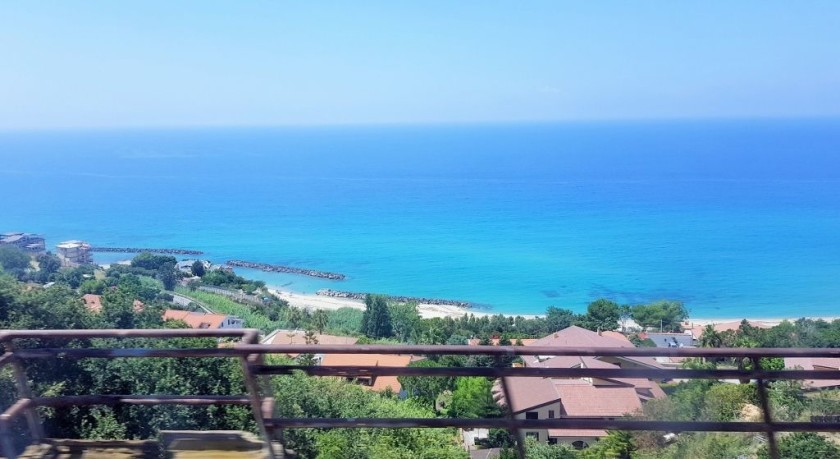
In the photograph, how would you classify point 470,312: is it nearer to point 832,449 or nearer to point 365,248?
point 365,248

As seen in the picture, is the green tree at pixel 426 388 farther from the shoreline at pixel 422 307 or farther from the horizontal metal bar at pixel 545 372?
the shoreline at pixel 422 307

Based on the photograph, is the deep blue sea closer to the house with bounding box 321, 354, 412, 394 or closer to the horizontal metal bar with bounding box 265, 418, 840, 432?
the house with bounding box 321, 354, 412, 394

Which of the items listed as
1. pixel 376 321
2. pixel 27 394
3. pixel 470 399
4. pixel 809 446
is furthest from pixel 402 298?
pixel 27 394

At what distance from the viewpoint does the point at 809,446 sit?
3.52m

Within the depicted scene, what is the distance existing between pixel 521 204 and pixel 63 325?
75272 millimetres

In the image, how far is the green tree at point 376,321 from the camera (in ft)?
111

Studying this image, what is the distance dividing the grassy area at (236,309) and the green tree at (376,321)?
4222 mm

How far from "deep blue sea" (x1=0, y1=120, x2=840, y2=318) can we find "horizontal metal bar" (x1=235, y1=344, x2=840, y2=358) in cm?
4003

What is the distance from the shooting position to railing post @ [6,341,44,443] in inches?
116

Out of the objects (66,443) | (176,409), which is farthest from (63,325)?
(66,443)

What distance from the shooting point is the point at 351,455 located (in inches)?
179

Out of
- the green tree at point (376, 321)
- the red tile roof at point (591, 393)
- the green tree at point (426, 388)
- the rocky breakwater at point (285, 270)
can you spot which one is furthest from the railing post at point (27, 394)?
the rocky breakwater at point (285, 270)

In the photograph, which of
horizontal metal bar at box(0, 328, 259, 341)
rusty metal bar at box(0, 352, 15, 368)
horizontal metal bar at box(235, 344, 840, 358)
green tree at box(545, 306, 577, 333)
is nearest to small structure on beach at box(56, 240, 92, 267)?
green tree at box(545, 306, 577, 333)


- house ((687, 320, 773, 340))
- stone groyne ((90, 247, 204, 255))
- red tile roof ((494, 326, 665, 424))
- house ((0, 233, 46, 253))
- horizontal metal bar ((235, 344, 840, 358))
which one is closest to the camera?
horizontal metal bar ((235, 344, 840, 358))
